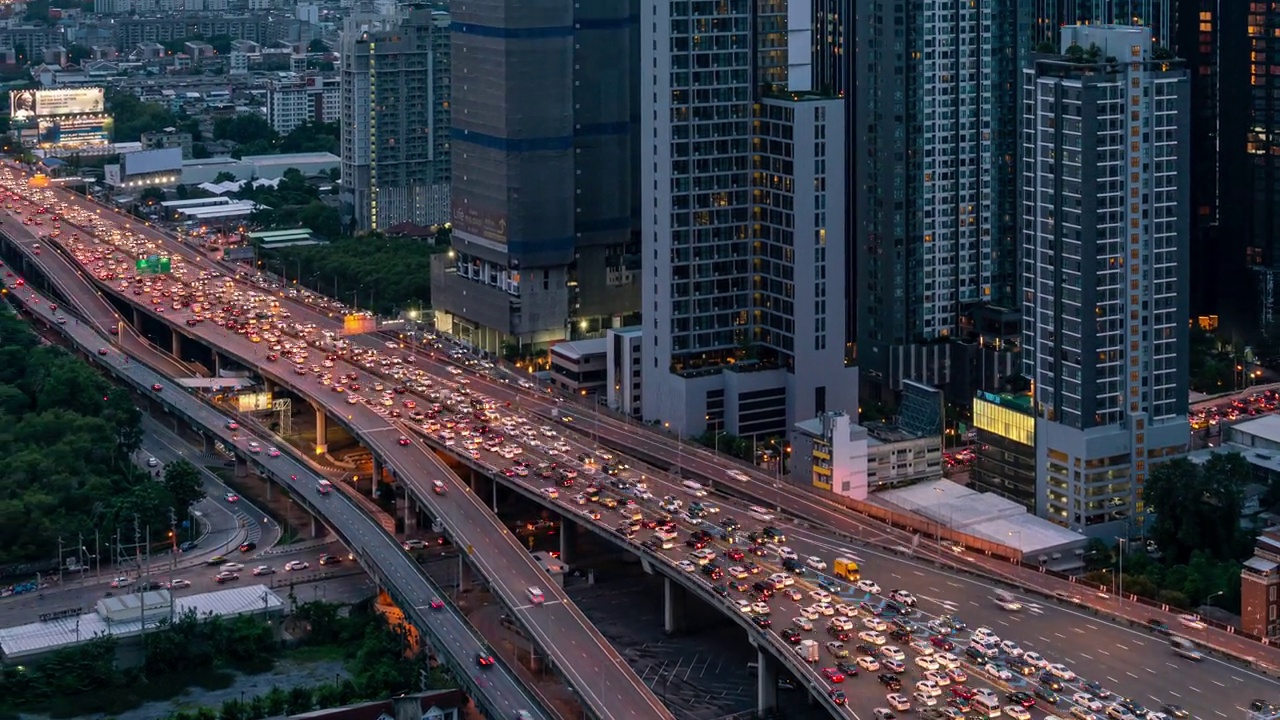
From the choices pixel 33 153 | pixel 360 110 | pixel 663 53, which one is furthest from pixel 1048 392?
pixel 33 153

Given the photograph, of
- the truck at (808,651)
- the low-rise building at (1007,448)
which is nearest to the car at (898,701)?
the truck at (808,651)

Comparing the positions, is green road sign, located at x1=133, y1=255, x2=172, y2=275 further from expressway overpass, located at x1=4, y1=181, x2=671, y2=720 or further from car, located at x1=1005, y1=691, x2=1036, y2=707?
car, located at x1=1005, y1=691, x2=1036, y2=707

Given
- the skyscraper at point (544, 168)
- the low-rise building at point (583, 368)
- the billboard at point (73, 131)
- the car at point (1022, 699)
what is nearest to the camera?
the car at point (1022, 699)

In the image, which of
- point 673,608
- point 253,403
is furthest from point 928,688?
point 253,403

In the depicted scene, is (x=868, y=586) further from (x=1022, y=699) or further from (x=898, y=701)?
(x=1022, y=699)

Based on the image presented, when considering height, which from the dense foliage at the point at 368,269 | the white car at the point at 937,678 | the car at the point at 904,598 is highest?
the dense foliage at the point at 368,269

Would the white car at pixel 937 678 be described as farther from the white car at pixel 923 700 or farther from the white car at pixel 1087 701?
the white car at pixel 1087 701

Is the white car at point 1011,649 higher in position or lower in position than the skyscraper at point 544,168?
lower

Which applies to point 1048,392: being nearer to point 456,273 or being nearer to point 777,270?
point 777,270
